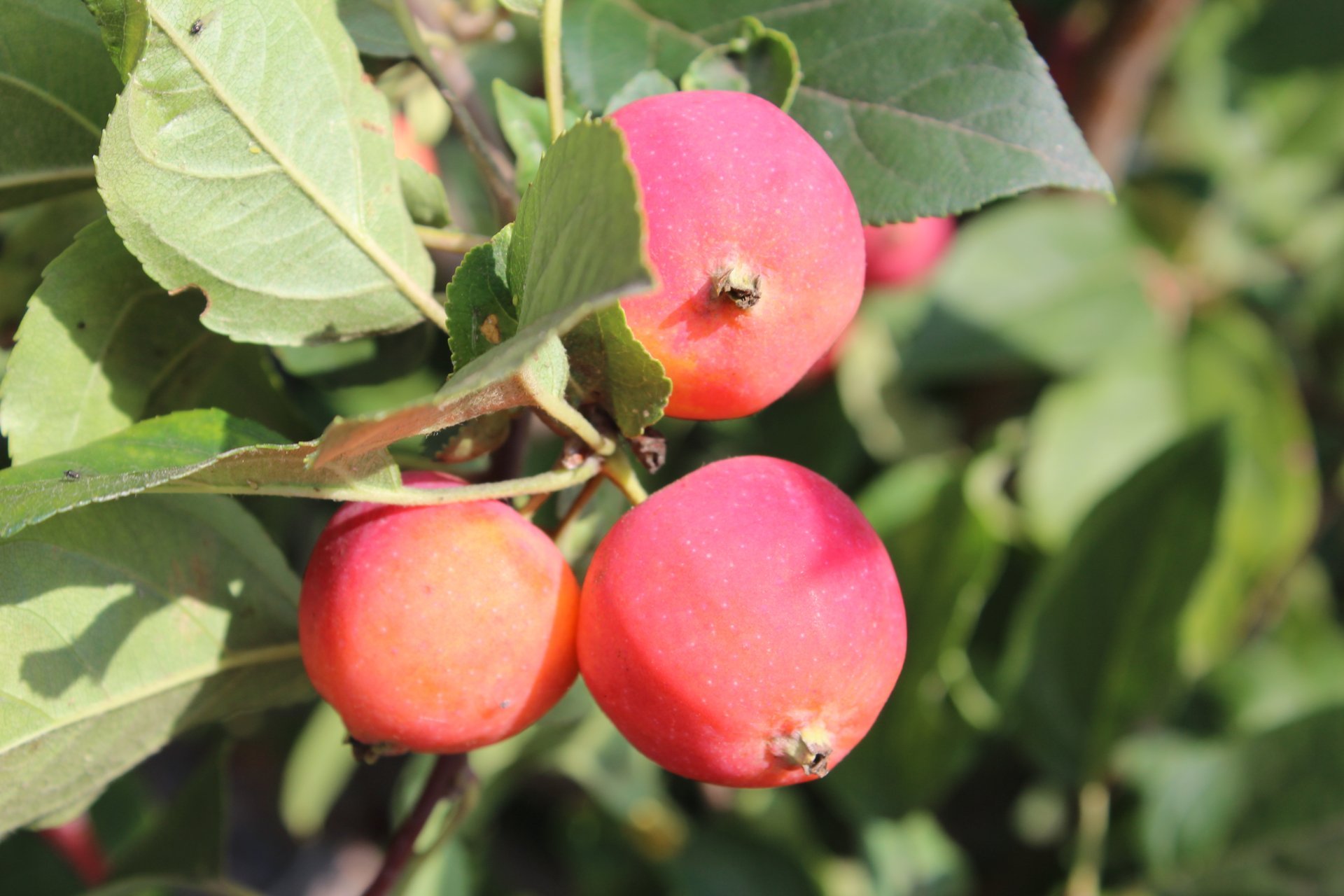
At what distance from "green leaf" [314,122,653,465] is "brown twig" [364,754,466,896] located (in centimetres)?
31

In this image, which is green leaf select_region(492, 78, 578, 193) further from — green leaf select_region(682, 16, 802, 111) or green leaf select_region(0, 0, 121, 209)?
green leaf select_region(0, 0, 121, 209)

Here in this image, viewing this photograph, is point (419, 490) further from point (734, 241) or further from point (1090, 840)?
point (1090, 840)

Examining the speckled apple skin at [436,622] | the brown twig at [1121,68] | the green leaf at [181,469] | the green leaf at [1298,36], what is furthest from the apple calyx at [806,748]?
the green leaf at [1298,36]

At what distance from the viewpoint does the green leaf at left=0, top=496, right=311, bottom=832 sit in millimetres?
609

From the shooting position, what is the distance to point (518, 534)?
0.60 metres

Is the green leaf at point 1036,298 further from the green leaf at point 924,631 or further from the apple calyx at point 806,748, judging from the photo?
the apple calyx at point 806,748

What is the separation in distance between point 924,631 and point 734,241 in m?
0.68

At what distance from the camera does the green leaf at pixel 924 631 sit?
1.09m

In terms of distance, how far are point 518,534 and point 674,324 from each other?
0.49 feet

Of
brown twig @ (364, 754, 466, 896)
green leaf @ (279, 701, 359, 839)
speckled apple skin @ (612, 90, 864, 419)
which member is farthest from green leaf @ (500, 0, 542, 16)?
green leaf @ (279, 701, 359, 839)

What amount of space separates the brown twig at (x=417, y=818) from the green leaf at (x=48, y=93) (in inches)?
17.9

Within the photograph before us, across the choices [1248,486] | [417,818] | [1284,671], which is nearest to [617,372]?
[417,818]

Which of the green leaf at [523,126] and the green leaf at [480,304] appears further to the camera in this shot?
the green leaf at [523,126]

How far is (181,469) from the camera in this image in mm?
484
